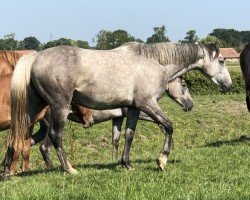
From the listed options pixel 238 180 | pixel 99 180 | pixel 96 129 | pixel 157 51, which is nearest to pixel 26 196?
pixel 99 180

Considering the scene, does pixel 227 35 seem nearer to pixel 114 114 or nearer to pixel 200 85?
pixel 200 85

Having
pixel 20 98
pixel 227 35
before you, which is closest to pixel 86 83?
pixel 20 98

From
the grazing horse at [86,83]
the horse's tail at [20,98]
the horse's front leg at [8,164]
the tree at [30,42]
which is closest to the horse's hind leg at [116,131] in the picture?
the grazing horse at [86,83]

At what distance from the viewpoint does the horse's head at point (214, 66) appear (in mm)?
9742

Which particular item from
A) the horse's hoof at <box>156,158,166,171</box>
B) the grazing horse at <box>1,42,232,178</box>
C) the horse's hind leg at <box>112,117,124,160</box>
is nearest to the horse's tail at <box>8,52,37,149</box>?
the grazing horse at <box>1,42,232,178</box>

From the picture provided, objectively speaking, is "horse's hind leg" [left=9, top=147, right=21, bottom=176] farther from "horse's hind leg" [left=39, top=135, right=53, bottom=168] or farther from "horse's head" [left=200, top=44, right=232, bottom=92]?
"horse's head" [left=200, top=44, right=232, bottom=92]

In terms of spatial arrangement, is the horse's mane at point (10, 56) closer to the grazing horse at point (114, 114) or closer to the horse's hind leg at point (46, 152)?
the grazing horse at point (114, 114)

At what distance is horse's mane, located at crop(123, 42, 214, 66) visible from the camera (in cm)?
902

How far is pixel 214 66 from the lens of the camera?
388 inches

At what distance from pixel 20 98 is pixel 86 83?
1.11 meters

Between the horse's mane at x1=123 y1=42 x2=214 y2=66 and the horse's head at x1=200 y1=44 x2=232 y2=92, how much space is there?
0.18 ft

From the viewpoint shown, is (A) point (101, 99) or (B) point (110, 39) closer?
(A) point (101, 99)

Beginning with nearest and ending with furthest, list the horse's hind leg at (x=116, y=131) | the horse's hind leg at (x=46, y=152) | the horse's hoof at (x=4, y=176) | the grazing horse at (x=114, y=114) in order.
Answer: the horse's hoof at (x=4, y=176), the horse's hind leg at (x=46, y=152), the grazing horse at (x=114, y=114), the horse's hind leg at (x=116, y=131)

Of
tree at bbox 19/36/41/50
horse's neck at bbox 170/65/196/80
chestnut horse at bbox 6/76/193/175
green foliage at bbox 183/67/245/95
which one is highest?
horse's neck at bbox 170/65/196/80
